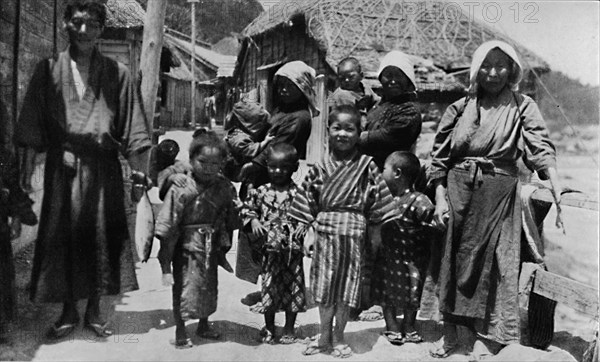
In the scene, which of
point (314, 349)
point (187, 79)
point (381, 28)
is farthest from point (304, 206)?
point (381, 28)

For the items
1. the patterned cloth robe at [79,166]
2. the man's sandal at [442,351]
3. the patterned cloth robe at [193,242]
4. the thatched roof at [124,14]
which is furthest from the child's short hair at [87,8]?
the man's sandal at [442,351]

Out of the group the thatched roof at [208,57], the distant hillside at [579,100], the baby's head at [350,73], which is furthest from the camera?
the thatched roof at [208,57]

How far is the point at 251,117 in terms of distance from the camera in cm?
417

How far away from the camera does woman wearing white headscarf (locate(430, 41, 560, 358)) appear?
3.68 m

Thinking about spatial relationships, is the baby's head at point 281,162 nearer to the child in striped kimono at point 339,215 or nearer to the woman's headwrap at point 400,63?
the child in striped kimono at point 339,215

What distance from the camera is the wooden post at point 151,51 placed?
399 centimetres

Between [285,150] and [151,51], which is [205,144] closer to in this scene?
[285,150]

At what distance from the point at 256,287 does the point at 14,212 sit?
1994mm

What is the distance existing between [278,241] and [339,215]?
0.42 m

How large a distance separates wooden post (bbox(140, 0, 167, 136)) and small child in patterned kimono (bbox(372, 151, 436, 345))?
5.60 feet

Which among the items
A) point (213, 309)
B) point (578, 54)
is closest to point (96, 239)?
point (213, 309)

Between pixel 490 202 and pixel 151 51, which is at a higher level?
pixel 151 51

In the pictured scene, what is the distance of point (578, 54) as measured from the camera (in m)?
4.39

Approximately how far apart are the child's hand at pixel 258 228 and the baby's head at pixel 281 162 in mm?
294
